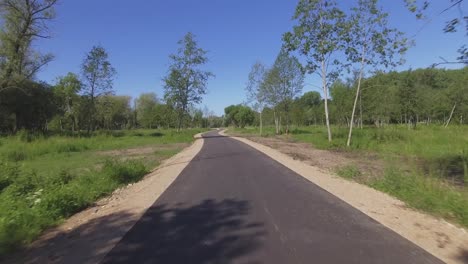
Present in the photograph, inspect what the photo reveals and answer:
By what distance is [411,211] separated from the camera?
22.0ft

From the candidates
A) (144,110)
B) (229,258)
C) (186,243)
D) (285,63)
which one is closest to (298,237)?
Answer: (229,258)

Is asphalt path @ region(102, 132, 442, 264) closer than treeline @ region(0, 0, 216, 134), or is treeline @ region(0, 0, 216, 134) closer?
asphalt path @ region(102, 132, 442, 264)

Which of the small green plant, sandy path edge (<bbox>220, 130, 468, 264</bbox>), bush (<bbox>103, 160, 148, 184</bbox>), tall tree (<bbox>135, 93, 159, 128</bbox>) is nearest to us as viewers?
sandy path edge (<bbox>220, 130, 468, 264</bbox>)

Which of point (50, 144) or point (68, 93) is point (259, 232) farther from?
point (68, 93)

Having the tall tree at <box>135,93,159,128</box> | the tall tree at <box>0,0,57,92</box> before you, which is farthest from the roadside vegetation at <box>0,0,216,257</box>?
the tall tree at <box>135,93,159,128</box>

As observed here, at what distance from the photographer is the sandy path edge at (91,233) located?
187 inches

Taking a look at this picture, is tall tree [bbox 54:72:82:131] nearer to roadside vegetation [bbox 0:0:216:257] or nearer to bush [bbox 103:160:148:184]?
roadside vegetation [bbox 0:0:216:257]

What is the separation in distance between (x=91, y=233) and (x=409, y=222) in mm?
5648

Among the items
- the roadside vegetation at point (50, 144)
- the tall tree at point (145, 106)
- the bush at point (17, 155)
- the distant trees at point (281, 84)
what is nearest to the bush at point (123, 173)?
the roadside vegetation at point (50, 144)

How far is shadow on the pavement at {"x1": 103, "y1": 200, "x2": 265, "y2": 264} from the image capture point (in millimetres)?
4406

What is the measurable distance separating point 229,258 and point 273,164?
9.79m

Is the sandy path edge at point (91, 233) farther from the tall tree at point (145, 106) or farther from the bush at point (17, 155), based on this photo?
the tall tree at point (145, 106)

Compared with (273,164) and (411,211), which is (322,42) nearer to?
(273,164)

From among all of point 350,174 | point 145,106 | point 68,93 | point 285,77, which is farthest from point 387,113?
point 145,106
